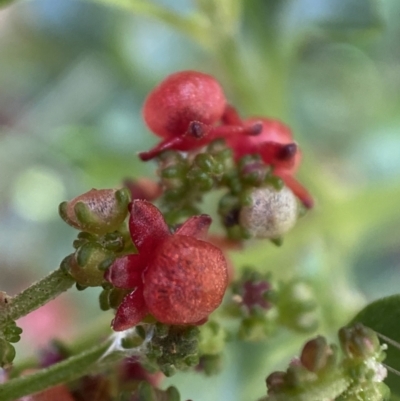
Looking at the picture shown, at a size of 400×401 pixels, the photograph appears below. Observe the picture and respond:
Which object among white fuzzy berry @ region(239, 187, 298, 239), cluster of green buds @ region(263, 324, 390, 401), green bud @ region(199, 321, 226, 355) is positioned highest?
Answer: white fuzzy berry @ region(239, 187, 298, 239)

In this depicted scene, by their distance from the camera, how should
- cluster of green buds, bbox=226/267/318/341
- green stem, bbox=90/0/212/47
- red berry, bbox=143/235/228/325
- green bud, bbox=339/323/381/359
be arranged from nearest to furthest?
red berry, bbox=143/235/228/325 < green bud, bbox=339/323/381/359 < cluster of green buds, bbox=226/267/318/341 < green stem, bbox=90/0/212/47

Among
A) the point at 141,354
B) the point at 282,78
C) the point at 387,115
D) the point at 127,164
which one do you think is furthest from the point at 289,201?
the point at 387,115

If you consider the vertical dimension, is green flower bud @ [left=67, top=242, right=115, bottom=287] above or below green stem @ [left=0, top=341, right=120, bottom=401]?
above

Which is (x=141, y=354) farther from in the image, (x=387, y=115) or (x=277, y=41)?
(x=387, y=115)

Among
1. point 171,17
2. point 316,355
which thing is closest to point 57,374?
point 316,355

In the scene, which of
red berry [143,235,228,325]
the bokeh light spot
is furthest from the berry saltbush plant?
the bokeh light spot

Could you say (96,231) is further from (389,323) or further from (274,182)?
(389,323)

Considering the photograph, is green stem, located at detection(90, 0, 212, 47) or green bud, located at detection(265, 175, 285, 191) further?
green stem, located at detection(90, 0, 212, 47)

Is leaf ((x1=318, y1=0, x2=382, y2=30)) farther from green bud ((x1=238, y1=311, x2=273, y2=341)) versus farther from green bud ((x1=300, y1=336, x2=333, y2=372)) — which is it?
green bud ((x1=300, y1=336, x2=333, y2=372))
